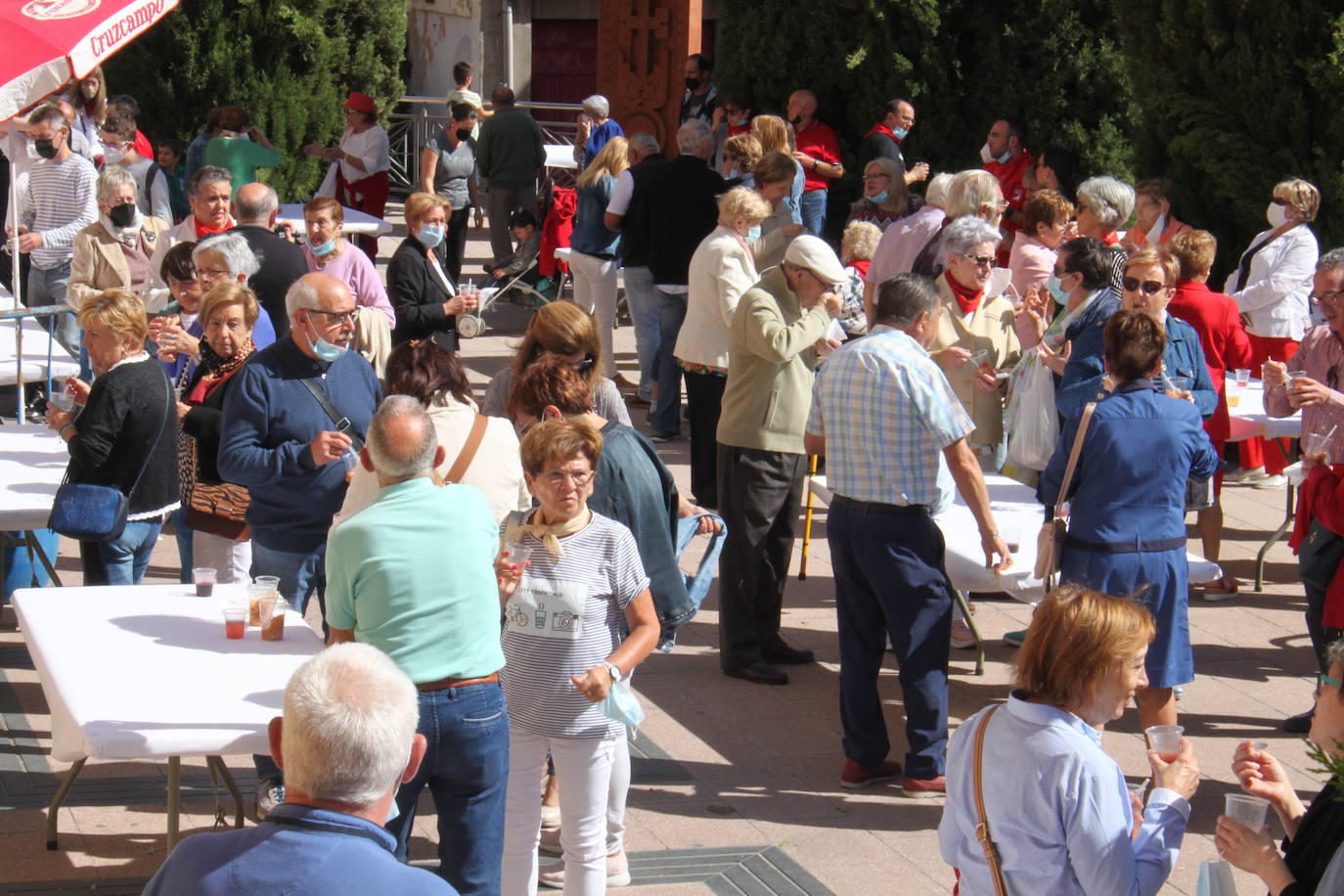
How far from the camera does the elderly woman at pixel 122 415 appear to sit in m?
5.80

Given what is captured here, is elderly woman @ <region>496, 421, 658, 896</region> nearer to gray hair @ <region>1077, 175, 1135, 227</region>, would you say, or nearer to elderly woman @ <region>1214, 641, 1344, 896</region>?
elderly woman @ <region>1214, 641, 1344, 896</region>

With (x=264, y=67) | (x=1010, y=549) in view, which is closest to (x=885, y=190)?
(x=1010, y=549)

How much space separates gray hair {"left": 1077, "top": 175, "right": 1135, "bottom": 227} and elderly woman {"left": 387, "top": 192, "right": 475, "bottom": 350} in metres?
3.28

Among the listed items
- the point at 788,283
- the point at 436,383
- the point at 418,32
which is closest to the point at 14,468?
the point at 436,383

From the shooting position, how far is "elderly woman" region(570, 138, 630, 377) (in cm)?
1139

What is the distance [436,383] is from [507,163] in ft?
33.6

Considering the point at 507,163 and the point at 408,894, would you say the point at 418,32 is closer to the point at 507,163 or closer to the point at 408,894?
the point at 507,163

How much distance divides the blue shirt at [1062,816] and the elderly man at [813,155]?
9159mm

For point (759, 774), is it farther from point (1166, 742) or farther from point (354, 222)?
point (354, 222)

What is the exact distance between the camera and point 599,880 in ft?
14.6

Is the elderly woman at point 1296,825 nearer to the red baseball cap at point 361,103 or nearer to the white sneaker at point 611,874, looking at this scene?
the white sneaker at point 611,874

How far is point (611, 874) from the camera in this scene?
497cm

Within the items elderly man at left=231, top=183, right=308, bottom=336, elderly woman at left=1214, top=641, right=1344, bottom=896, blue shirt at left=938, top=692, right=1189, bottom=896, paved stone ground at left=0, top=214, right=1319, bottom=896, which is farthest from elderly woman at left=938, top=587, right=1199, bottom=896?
elderly man at left=231, top=183, right=308, bottom=336

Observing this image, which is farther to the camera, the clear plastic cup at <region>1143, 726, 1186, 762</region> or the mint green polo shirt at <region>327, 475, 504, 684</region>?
the mint green polo shirt at <region>327, 475, 504, 684</region>
